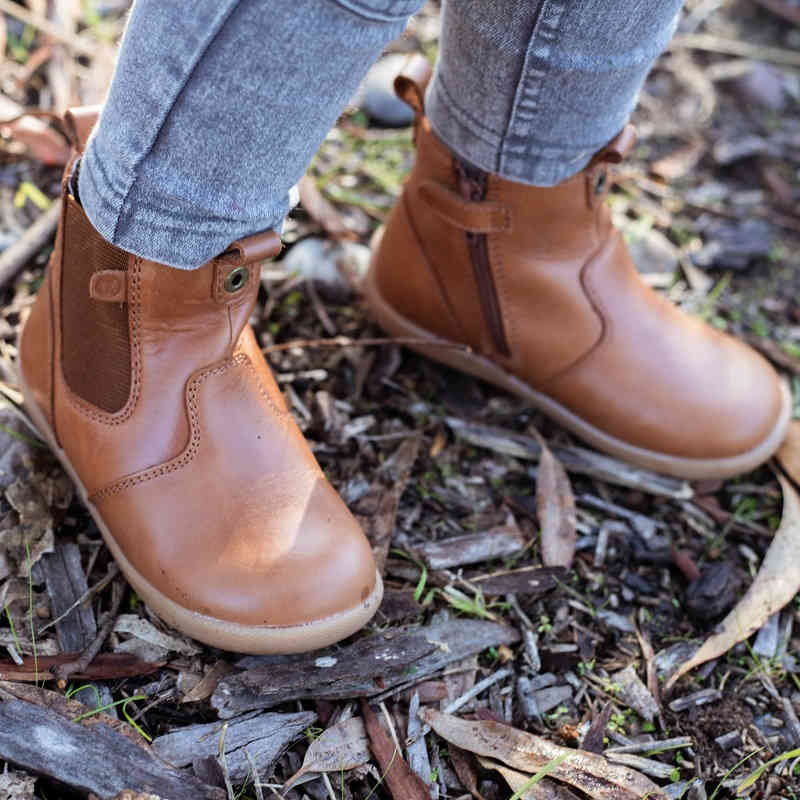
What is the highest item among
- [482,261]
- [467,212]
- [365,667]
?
[467,212]

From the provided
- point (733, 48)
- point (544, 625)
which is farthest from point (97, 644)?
point (733, 48)

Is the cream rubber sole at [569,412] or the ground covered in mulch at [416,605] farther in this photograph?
the cream rubber sole at [569,412]

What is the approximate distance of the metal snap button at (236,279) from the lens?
1.25 meters

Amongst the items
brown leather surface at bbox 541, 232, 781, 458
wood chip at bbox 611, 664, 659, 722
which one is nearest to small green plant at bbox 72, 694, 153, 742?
wood chip at bbox 611, 664, 659, 722

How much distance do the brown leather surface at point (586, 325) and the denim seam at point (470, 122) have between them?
5.4 inches

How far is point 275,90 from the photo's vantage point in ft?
3.21

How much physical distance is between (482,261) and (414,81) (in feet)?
1.16

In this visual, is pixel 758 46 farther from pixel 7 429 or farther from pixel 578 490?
pixel 7 429

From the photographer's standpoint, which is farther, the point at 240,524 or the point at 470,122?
the point at 470,122

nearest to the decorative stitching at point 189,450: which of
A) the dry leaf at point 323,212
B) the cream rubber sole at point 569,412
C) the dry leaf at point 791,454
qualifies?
the cream rubber sole at point 569,412

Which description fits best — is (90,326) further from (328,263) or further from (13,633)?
(328,263)

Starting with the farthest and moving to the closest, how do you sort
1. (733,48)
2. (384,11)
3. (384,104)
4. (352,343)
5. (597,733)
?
(733,48)
(384,104)
(352,343)
(597,733)
(384,11)

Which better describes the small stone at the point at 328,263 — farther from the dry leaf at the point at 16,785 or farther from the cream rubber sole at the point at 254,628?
the dry leaf at the point at 16,785

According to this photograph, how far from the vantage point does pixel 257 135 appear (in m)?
1.02
